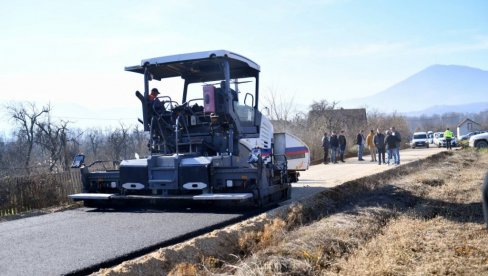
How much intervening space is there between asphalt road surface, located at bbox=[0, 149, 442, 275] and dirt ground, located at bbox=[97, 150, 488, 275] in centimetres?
50

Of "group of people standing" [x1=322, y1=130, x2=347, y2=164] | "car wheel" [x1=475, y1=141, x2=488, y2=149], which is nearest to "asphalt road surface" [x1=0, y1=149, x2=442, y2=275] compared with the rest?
"group of people standing" [x1=322, y1=130, x2=347, y2=164]

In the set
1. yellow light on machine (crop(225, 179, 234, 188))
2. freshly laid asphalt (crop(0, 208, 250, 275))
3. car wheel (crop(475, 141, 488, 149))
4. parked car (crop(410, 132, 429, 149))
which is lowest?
freshly laid asphalt (crop(0, 208, 250, 275))

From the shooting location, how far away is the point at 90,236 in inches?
265

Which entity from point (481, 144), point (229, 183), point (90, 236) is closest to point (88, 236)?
point (90, 236)

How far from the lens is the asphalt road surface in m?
5.33

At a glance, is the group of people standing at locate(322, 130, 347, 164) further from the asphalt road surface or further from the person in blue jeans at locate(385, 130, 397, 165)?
the asphalt road surface

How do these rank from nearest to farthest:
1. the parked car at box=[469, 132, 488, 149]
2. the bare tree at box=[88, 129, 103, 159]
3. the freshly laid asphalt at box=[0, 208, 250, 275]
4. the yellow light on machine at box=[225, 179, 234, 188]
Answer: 1. the freshly laid asphalt at box=[0, 208, 250, 275]
2. the yellow light on machine at box=[225, 179, 234, 188]
3. the parked car at box=[469, 132, 488, 149]
4. the bare tree at box=[88, 129, 103, 159]

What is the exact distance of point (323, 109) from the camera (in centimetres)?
4819

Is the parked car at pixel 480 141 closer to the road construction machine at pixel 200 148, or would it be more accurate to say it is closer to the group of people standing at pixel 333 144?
the group of people standing at pixel 333 144

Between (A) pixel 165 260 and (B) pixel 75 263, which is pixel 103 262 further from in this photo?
(A) pixel 165 260

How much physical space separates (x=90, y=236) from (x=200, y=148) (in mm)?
3275

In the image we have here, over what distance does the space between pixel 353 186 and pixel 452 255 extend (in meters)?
7.09

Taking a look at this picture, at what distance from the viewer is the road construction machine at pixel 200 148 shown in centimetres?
874

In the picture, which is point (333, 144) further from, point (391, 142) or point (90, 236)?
point (90, 236)
